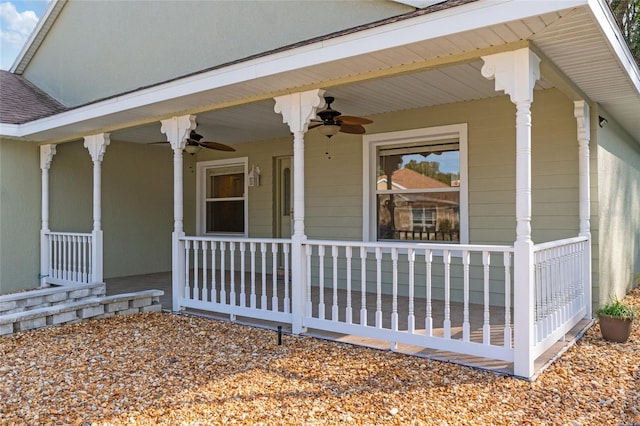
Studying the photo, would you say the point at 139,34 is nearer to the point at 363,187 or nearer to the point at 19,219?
the point at 19,219

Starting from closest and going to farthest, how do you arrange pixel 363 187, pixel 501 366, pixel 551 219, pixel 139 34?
pixel 501 366 < pixel 551 219 < pixel 363 187 < pixel 139 34

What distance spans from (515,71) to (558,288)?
1905mm

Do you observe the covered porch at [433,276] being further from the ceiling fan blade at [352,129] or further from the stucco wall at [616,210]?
the ceiling fan blade at [352,129]

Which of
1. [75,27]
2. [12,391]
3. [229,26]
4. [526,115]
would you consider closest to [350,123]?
[526,115]

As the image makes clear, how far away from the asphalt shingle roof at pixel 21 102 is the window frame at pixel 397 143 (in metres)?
4.37

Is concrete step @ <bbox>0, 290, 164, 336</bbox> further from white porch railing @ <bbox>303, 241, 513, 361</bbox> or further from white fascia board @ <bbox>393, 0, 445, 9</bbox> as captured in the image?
white fascia board @ <bbox>393, 0, 445, 9</bbox>

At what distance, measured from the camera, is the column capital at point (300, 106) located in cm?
445

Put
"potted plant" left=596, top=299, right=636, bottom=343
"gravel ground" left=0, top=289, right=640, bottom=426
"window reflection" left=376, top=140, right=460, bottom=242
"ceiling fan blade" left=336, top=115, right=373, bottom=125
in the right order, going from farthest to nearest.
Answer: "window reflection" left=376, top=140, right=460, bottom=242
"ceiling fan blade" left=336, top=115, right=373, bottom=125
"potted plant" left=596, top=299, right=636, bottom=343
"gravel ground" left=0, top=289, right=640, bottom=426

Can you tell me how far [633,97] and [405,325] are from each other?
326cm

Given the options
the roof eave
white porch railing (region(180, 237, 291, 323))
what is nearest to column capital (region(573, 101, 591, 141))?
white porch railing (region(180, 237, 291, 323))

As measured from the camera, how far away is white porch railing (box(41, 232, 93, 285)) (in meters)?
6.88

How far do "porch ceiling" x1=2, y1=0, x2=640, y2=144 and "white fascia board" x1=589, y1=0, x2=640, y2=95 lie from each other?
2 cm

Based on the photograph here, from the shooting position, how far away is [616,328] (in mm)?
4246

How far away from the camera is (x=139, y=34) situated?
7750 mm
